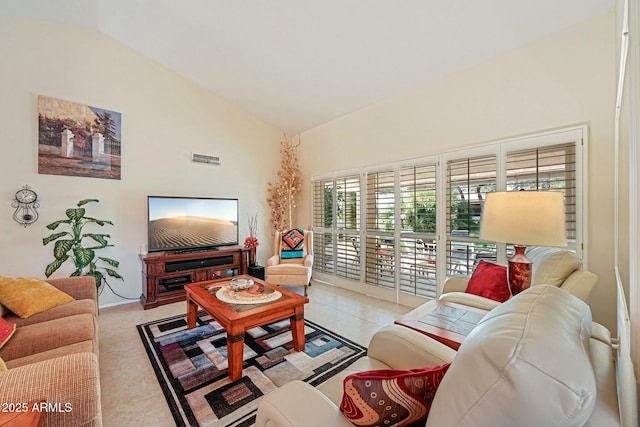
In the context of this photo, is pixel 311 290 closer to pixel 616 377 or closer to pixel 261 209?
pixel 261 209

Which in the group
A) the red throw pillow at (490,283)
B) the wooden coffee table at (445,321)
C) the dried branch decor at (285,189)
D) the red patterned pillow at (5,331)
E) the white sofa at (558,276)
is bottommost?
the red patterned pillow at (5,331)

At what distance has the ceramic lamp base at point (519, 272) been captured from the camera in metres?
1.63

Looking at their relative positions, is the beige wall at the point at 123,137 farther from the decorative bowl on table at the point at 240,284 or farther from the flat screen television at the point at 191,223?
the decorative bowl on table at the point at 240,284

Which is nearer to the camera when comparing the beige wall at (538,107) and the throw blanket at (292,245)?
the beige wall at (538,107)

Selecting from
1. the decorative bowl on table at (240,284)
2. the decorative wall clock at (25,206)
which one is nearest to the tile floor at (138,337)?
the decorative bowl on table at (240,284)

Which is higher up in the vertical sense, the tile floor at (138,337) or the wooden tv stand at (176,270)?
the wooden tv stand at (176,270)

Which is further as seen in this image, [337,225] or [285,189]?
[285,189]

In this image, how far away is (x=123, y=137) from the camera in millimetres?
3605

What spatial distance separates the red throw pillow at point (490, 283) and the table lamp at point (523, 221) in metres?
0.45

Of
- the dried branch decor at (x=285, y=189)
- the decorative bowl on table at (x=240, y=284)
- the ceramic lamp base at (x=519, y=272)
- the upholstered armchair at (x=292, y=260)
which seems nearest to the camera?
the ceramic lamp base at (x=519, y=272)

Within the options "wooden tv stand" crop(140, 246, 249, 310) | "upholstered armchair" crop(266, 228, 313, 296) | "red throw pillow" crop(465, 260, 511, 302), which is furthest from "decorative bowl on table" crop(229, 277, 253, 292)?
"red throw pillow" crop(465, 260, 511, 302)

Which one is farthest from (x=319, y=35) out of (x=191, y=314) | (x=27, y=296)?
(x=27, y=296)

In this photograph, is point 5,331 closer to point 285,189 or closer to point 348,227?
point 348,227

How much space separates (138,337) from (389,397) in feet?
9.07
